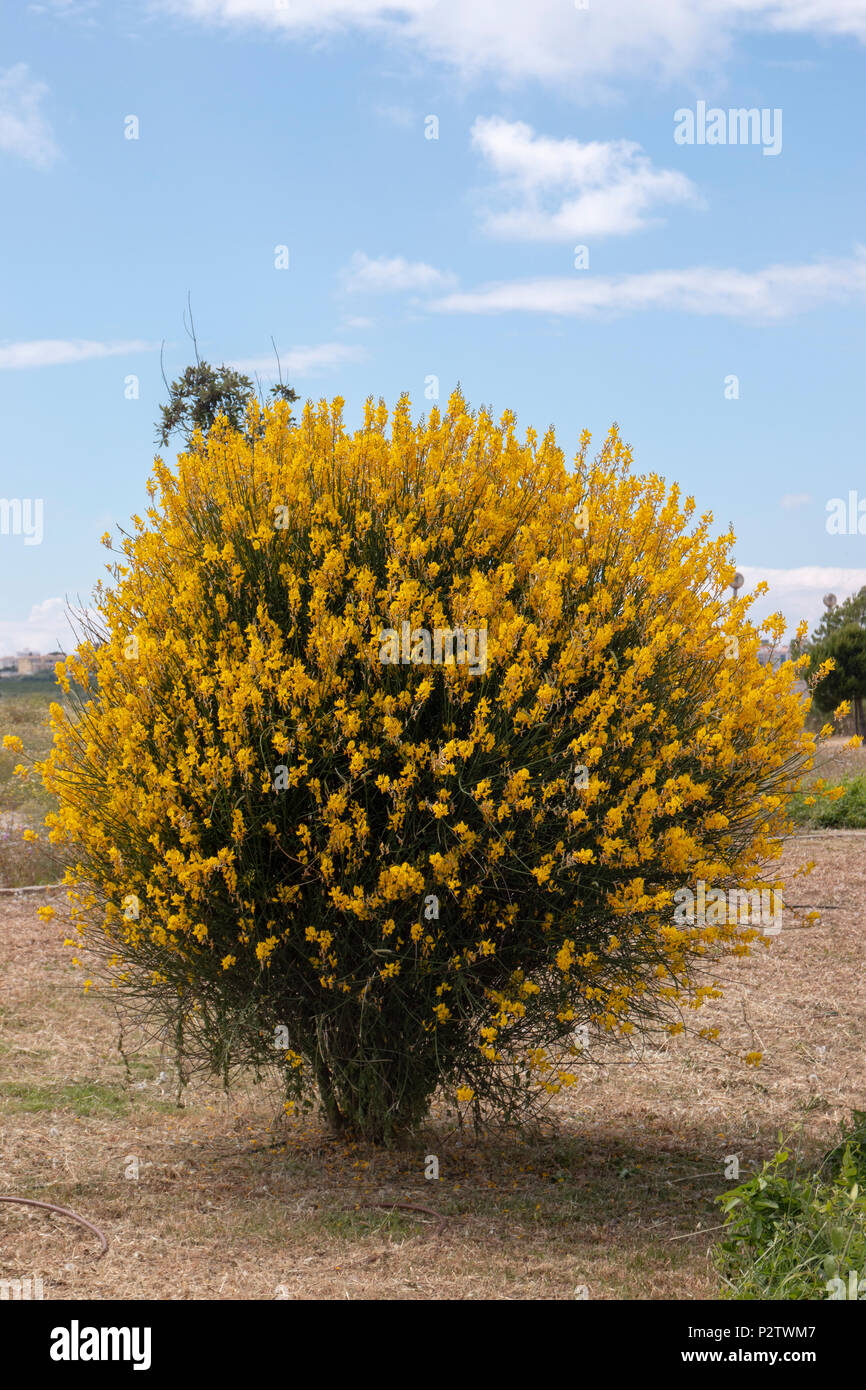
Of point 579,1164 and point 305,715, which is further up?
point 305,715

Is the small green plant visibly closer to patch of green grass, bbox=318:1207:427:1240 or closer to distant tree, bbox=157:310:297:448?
patch of green grass, bbox=318:1207:427:1240

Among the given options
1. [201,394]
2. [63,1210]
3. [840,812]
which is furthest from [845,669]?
[63,1210]

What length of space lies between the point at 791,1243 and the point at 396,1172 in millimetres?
2117

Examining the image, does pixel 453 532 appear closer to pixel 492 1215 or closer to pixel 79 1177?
pixel 492 1215

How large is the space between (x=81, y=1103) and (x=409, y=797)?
143 inches

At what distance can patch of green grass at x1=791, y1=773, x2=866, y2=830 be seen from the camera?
1523cm

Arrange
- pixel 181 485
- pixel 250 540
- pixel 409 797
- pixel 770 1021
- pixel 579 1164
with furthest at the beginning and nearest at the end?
pixel 770 1021
pixel 579 1164
pixel 181 485
pixel 250 540
pixel 409 797

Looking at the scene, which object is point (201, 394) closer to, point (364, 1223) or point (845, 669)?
point (364, 1223)

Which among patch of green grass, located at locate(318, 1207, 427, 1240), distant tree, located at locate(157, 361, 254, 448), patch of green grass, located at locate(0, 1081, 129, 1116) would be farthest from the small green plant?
distant tree, located at locate(157, 361, 254, 448)

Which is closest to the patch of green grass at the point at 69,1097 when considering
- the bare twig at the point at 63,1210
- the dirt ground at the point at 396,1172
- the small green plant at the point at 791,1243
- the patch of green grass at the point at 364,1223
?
the dirt ground at the point at 396,1172

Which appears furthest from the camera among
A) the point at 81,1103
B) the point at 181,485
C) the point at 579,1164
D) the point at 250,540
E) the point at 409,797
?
the point at 81,1103

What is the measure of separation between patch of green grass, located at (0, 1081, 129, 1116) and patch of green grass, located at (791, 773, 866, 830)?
1054 centimetres

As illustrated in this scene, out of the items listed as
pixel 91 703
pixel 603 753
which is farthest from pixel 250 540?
pixel 603 753

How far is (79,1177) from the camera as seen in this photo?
18.2ft
